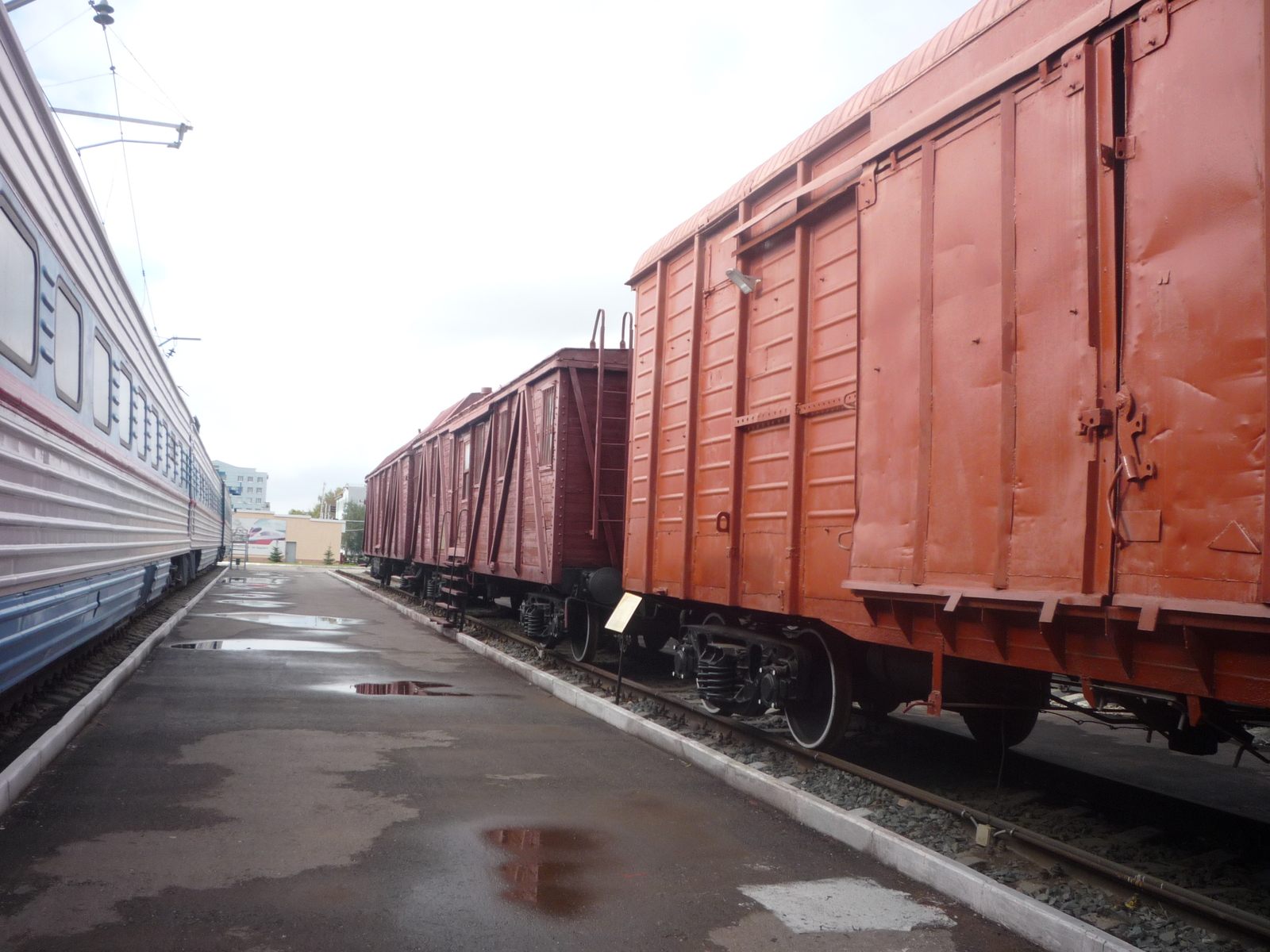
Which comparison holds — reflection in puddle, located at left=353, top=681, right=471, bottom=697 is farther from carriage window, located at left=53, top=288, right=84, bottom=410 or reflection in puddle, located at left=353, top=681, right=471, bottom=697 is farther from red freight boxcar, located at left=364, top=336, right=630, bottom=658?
carriage window, located at left=53, top=288, right=84, bottom=410

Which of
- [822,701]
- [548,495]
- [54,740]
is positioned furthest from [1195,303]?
[548,495]

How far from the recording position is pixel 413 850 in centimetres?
430

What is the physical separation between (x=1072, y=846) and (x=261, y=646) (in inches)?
409

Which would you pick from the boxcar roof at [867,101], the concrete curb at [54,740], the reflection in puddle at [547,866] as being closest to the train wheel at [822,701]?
the reflection in puddle at [547,866]

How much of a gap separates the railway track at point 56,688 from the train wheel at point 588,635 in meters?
4.75

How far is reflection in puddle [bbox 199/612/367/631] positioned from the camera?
50.4ft

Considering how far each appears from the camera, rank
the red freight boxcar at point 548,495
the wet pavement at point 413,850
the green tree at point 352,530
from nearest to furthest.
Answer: the wet pavement at point 413,850
the red freight boxcar at point 548,495
the green tree at point 352,530

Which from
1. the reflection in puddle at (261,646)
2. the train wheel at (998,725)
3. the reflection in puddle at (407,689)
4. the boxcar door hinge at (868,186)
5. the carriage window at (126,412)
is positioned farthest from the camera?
the reflection in puddle at (261,646)

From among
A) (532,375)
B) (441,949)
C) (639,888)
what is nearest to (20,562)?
(441,949)

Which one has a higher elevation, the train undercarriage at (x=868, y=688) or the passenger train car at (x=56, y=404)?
the passenger train car at (x=56, y=404)

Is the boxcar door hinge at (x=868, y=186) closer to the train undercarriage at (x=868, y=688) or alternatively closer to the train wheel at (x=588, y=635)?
the train undercarriage at (x=868, y=688)

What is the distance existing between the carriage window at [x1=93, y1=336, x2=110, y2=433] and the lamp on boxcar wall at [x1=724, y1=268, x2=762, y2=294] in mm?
4786

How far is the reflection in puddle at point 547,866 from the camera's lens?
3.78 metres

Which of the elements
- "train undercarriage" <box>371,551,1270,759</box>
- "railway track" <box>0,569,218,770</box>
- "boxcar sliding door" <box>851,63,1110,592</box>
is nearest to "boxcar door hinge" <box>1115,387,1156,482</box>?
"boxcar sliding door" <box>851,63,1110,592</box>
